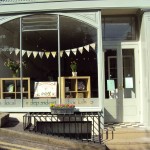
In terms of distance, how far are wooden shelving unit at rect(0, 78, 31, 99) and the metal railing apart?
31.1 inches

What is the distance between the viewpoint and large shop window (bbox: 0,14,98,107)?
35.0ft

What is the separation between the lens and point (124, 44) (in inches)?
444

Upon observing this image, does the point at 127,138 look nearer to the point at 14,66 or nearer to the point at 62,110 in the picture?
the point at 62,110

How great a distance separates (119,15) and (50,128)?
14.0 feet

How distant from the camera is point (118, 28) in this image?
447 inches

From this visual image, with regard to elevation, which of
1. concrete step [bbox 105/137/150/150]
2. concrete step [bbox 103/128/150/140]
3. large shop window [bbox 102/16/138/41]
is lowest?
concrete step [bbox 105/137/150/150]

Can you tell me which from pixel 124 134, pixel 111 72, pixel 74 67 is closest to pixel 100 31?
pixel 74 67

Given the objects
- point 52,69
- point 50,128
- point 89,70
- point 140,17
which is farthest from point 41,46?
point 140,17

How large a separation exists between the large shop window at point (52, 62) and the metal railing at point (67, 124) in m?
0.49

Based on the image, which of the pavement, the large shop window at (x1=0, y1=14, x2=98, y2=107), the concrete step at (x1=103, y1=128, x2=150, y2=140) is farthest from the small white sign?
the concrete step at (x1=103, y1=128, x2=150, y2=140)

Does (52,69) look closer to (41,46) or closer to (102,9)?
(41,46)

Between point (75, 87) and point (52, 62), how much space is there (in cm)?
106

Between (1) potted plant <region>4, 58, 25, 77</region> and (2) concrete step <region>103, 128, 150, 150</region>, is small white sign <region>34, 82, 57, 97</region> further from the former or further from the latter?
(2) concrete step <region>103, 128, 150, 150</region>

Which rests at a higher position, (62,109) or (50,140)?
(62,109)
